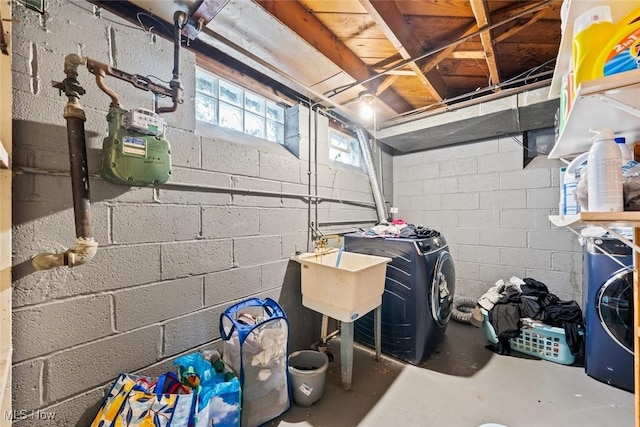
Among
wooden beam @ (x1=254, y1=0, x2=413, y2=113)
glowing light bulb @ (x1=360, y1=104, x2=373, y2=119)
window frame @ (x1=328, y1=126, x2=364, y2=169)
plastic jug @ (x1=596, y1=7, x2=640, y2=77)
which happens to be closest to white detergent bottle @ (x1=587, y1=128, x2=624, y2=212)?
plastic jug @ (x1=596, y1=7, x2=640, y2=77)

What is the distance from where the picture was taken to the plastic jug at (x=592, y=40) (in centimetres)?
86

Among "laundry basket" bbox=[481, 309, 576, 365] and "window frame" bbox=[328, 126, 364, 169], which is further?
"window frame" bbox=[328, 126, 364, 169]

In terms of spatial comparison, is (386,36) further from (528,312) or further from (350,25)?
(528,312)

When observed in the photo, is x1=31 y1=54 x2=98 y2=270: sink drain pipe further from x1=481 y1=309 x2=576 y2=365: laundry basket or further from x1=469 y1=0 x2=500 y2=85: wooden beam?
x1=481 y1=309 x2=576 y2=365: laundry basket

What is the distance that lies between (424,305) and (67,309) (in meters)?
2.09

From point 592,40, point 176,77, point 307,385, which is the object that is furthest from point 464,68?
point 307,385

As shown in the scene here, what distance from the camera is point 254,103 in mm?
2082

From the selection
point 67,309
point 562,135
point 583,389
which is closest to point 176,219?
point 67,309

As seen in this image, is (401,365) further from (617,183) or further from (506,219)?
(506,219)

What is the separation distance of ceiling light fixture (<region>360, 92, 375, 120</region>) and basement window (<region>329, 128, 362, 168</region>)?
1.22 feet

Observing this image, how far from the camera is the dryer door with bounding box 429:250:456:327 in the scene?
6.82ft

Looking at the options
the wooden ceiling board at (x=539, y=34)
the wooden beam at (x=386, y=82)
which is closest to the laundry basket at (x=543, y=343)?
the wooden ceiling board at (x=539, y=34)

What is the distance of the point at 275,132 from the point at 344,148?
106 centimetres

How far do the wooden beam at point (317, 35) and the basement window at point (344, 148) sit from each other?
31.0 inches
